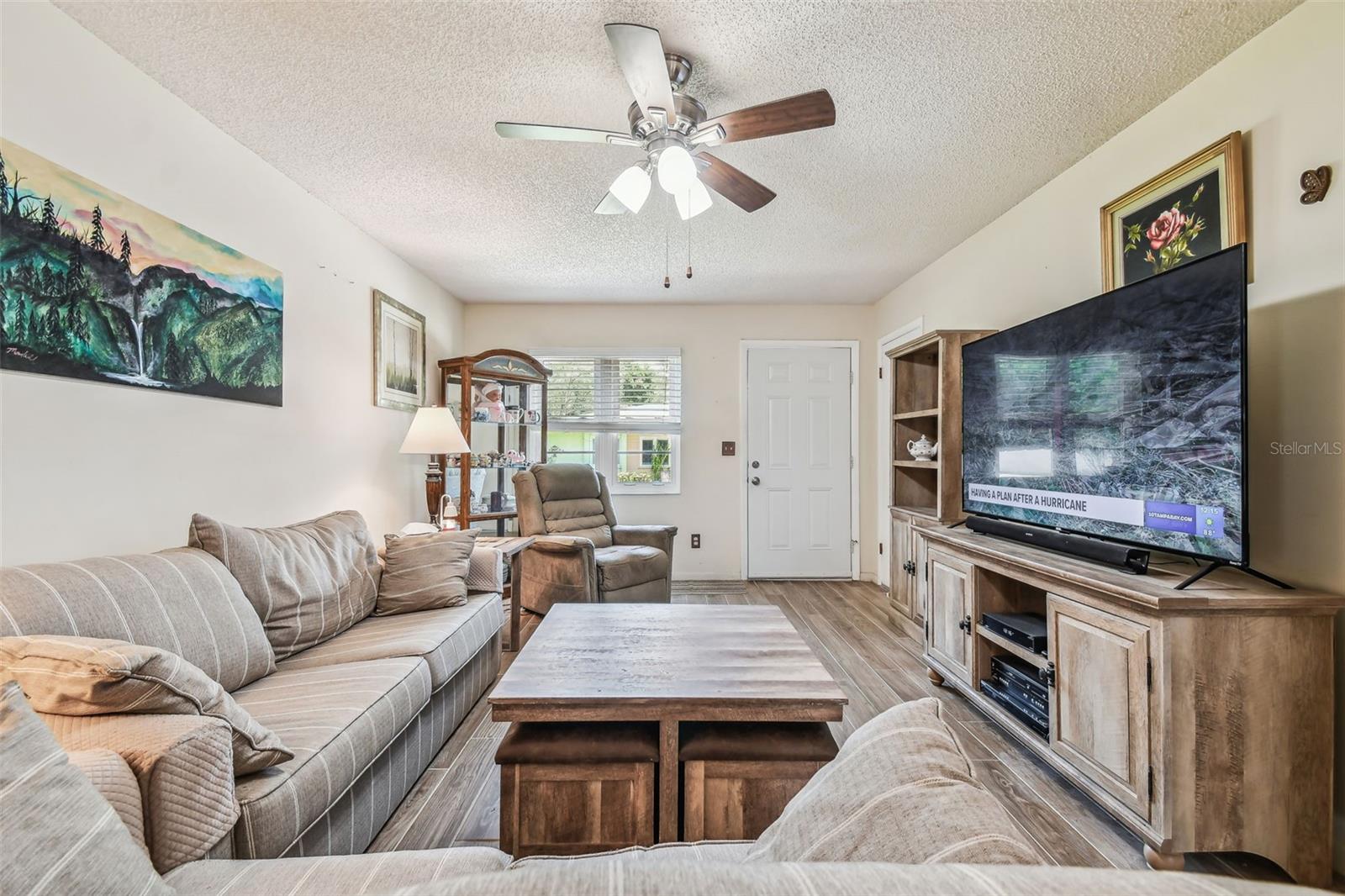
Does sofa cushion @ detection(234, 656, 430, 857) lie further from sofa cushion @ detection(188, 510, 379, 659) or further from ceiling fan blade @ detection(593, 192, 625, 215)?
ceiling fan blade @ detection(593, 192, 625, 215)

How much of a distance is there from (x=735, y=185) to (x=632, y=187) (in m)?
0.41

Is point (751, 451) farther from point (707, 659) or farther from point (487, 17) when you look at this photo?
point (487, 17)

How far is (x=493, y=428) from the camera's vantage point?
14.4 ft

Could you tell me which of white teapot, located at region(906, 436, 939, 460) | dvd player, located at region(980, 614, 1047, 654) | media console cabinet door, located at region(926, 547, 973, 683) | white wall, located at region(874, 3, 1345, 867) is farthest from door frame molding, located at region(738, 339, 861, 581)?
white wall, located at region(874, 3, 1345, 867)

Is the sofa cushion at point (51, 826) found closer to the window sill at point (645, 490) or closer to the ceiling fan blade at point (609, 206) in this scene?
the ceiling fan blade at point (609, 206)

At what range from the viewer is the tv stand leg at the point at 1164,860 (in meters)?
1.49

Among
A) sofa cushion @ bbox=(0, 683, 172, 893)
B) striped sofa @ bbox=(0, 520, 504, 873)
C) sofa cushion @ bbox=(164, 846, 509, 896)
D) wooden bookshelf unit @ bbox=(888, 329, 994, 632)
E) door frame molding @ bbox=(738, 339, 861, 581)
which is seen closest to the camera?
sofa cushion @ bbox=(0, 683, 172, 893)

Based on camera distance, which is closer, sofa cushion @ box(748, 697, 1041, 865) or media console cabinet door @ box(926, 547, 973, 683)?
sofa cushion @ box(748, 697, 1041, 865)

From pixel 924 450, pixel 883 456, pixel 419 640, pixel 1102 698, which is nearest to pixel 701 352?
pixel 883 456

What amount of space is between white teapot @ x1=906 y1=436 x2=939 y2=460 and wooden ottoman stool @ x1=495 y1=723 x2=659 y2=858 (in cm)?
249

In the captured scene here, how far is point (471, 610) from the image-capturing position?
2428mm

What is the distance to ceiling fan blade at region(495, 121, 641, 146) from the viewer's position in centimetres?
177

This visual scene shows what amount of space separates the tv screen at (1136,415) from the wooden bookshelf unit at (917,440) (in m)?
0.38

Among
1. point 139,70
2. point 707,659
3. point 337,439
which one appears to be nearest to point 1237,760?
point 707,659
